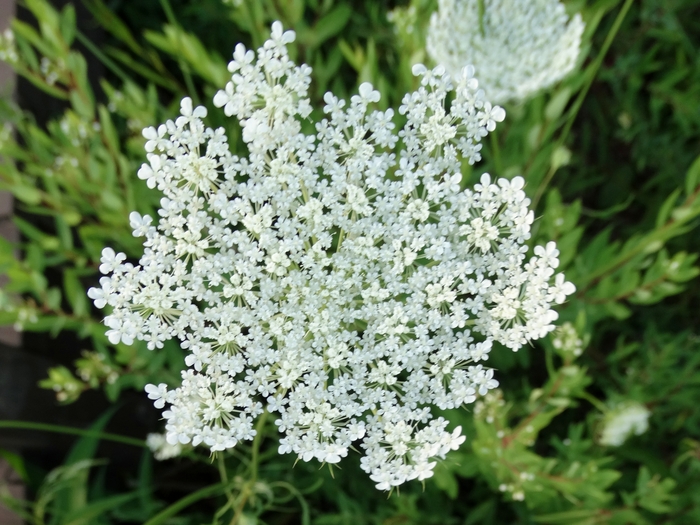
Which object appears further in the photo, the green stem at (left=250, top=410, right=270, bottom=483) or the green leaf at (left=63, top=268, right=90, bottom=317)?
the green leaf at (left=63, top=268, right=90, bottom=317)

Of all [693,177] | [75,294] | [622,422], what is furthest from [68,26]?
[622,422]

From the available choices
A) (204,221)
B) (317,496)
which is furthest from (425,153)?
(317,496)

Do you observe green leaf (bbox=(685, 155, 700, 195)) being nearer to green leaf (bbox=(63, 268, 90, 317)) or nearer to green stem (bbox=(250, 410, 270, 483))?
green stem (bbox=(250, 410, 270, 483))

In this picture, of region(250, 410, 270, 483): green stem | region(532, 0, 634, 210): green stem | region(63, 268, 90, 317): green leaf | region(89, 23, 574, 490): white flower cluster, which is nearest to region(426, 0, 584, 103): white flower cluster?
region(532, 0, 634, 210): green stem

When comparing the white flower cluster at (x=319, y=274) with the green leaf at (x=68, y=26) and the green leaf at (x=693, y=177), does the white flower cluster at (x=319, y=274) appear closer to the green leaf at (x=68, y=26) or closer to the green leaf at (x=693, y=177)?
the green leaf at (x=693, y=177)

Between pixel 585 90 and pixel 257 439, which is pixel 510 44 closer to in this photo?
pixel 585 90

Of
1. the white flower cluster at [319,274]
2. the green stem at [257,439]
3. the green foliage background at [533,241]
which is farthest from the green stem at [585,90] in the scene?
the green stem at [257,439]
